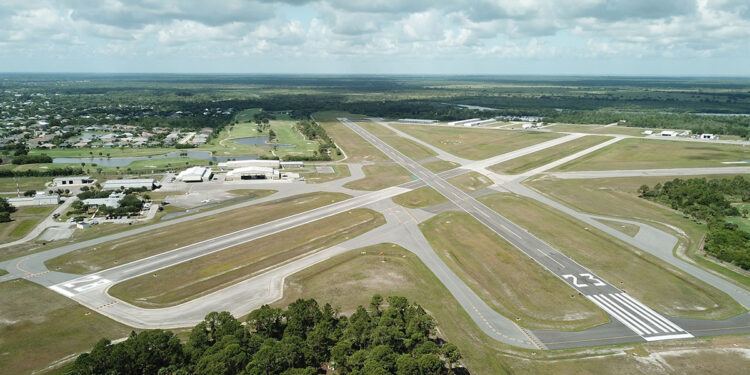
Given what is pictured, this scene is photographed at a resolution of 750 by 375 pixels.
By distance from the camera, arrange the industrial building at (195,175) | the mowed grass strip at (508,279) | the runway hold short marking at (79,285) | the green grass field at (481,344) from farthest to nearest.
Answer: the industrial building at (195,175), the runway hold short marking at (79,285), the mowed grass strip at (508,279), the green grass field at (481,344)

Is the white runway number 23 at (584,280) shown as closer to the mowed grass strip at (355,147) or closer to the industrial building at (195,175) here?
the mowed grass strip at (355,147)

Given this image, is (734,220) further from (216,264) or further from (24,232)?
(24,232)

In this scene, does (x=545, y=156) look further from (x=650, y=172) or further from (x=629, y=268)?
(x=629, y=268)

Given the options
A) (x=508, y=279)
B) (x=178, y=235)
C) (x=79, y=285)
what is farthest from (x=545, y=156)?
(x=79, y=285)

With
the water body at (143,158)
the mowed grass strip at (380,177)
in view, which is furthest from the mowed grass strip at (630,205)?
the water body at (143,158)

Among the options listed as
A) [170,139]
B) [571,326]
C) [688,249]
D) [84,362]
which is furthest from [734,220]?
[170,139]

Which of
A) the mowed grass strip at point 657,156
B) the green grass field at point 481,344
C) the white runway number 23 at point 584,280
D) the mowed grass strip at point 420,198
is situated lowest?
the green grass field at point 481,344

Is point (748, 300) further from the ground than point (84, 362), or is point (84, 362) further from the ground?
point (84, 362)
